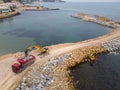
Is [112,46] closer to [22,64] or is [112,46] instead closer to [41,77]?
[41,77]

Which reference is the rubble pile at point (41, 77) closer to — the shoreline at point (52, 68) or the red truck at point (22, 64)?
the shoreline at point (52, 68)

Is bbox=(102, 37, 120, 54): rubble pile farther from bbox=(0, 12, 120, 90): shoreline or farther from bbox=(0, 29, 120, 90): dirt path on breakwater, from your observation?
bbox=(0, 29, 120, 90): dirt path on breakwater

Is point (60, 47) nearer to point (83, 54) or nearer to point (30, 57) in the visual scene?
point (83, 54)

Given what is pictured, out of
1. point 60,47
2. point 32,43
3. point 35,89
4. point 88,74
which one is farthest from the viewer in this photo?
point 32,43

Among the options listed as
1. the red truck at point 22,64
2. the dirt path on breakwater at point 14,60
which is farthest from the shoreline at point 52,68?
the red truck at point 22,64

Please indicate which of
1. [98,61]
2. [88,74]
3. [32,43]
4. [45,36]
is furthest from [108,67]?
[45,36]

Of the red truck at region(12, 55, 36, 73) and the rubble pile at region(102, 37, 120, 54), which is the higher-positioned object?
the red truck at region(12, 55, 36, 73)

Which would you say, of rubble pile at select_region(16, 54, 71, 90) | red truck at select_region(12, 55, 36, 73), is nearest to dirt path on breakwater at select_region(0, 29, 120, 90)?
red truck at select_region(12, 55, 36, 73)

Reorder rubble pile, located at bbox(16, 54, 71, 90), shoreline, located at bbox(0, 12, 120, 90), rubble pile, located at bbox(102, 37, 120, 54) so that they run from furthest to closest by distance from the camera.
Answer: rubble pile, located at bbox(102, 37, 120, 54) < shoreline, located at bbox(0, 12, 120, 90) < rubble pile, located at bbox(16, 54, 71, 90)

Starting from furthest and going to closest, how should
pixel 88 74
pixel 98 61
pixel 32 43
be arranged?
pixel 32 43 → pixel 98 61 → pixel 88 74
